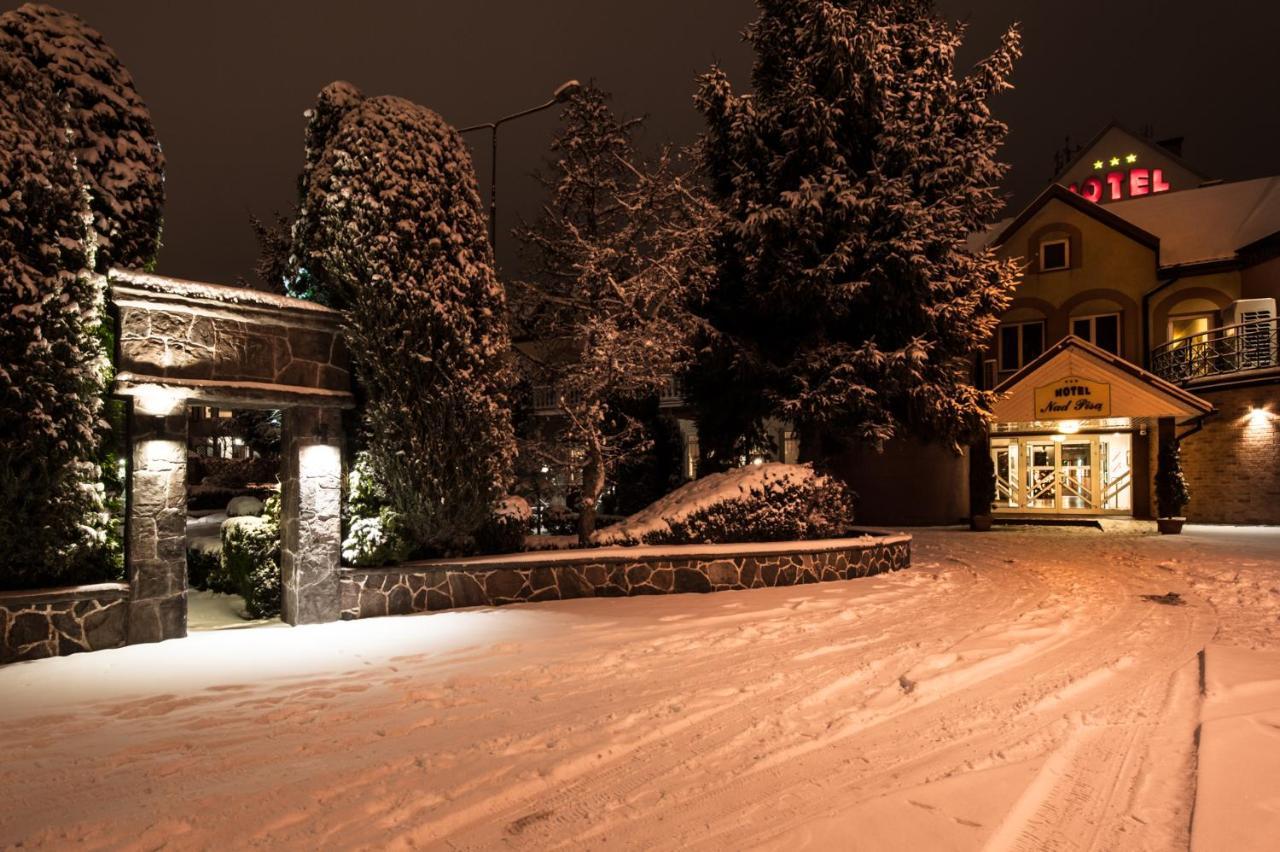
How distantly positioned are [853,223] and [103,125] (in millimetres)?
11150

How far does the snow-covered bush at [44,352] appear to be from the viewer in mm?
6910

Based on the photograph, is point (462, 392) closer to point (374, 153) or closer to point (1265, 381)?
point (374, 153)

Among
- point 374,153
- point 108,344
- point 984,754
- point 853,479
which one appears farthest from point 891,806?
point 853,479

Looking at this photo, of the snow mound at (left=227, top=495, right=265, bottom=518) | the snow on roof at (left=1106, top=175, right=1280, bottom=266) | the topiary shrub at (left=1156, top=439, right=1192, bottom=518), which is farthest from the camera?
the snow on roof at (left=1106, top=175, right=1280, bottom=266)

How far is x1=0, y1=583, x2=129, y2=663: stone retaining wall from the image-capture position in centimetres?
684

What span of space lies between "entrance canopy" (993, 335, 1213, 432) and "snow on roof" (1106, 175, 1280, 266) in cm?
728

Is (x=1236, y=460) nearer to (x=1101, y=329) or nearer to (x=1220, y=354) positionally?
(x=1220, y=354)

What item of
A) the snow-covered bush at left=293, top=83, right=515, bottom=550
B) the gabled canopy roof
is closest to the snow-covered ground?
the snow-covered bush at left=293, top=83, right=515, bottom=550

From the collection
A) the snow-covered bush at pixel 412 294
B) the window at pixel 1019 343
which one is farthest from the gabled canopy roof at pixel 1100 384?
the snow-covered bush at pixel 412 294

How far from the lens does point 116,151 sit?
7.80m

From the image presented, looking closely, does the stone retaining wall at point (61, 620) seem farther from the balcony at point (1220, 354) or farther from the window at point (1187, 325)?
the window at point (1187, 325)

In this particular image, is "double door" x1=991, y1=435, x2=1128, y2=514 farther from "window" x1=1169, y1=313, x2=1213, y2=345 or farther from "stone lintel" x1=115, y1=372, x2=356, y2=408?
"stone lintel" x1=115, y1=372, x2=356, y2=408

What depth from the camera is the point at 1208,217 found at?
25.7 meters

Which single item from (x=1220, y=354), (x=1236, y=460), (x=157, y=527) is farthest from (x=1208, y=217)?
(x=157, y=527)
